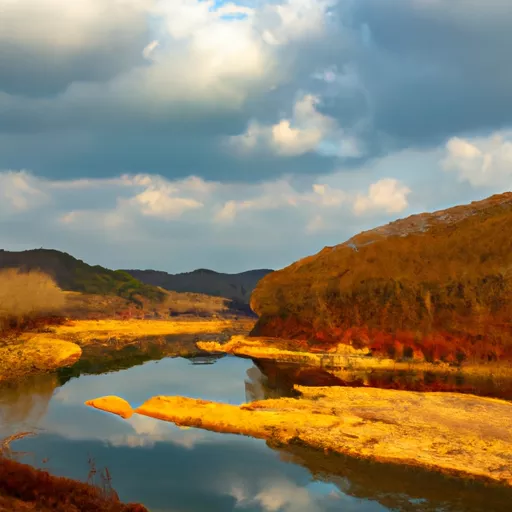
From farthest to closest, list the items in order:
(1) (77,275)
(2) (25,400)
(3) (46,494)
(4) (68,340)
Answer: (1) (77,275), (4) (68,340), (2) (25,400), (3) (46,494)

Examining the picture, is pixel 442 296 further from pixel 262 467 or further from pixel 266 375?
pixel 262 467

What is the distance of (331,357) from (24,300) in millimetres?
34596

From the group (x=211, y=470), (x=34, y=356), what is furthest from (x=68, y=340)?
(x=211, y=470)

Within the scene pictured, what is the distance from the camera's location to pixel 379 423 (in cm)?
2178

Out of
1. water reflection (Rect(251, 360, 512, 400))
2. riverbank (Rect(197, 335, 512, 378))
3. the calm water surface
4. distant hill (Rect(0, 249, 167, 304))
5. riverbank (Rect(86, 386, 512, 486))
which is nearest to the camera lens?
the calm water surface

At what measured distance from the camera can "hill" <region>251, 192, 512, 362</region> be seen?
39125 mm

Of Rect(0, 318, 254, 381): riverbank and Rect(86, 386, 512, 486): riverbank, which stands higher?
Rect(0, 318, 254, 381): riverbank

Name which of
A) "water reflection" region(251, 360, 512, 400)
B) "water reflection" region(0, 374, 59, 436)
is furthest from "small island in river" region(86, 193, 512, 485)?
"water reflection" region(0, 374, 59, 436)

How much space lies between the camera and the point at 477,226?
1732 inches

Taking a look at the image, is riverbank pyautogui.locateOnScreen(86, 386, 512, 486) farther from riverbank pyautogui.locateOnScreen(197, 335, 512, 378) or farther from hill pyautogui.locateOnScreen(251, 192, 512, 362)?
hill pyautogui.locateOnScreen(251, 192, 512, 362)

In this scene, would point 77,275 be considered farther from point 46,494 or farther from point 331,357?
point 46,494

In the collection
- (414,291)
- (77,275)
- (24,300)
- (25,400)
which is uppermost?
(77,275)

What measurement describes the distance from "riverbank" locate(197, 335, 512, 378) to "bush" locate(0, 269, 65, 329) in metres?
18.1

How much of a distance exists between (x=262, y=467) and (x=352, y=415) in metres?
6.28
